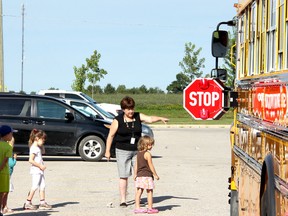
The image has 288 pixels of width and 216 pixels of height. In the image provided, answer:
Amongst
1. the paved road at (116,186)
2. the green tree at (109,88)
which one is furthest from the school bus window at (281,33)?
the green tree at (109,88)

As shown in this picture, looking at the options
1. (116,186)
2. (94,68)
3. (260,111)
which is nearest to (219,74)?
(260,111)

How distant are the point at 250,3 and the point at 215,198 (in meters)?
5.27

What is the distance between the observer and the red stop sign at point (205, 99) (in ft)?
35.1

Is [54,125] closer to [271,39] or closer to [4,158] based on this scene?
[4,158]

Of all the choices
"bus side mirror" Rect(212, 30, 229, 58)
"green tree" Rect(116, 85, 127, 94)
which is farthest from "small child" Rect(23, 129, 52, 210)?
"green tree" Rect(116, 85, 127, 94)

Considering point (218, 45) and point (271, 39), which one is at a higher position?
point (218, 45)

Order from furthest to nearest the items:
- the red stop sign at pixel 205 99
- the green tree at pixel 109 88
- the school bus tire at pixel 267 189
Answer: the green tree at pixel 109 88
the red stop sign at pixel 205 99
the school bus tire at pixel 267 189

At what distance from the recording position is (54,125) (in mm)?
21891

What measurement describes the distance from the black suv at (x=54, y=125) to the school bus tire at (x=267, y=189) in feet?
48.0

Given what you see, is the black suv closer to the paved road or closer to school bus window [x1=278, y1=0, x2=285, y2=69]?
the paved road

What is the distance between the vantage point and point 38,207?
13.0 meters

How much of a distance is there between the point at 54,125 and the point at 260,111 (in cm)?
1428

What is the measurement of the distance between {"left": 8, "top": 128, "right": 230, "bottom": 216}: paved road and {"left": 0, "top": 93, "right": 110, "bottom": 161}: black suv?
1.11 ft

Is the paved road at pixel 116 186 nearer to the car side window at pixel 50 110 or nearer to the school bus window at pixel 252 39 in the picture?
the car side window at pixel 50 110
